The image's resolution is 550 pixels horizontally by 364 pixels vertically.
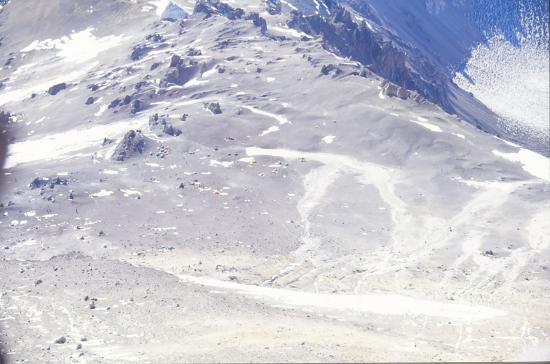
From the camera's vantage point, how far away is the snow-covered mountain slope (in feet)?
157

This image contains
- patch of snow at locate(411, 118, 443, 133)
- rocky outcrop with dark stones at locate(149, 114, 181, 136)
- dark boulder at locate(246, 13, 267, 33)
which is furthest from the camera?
dark boulder at locate(246, 13, 267, 33)

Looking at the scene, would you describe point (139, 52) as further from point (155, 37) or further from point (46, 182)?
point (46, 182)

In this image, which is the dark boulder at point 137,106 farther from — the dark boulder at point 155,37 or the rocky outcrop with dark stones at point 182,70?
the dark boulder at point 155,37

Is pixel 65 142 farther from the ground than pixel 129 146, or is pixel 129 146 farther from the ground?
pixel 129 146

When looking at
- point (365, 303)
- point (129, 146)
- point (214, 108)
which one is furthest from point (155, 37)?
point (365, 303)

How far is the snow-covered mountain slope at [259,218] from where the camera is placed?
47.9m

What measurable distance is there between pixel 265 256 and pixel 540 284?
2479 cm

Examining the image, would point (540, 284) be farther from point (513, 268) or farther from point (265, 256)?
point (265, 256)

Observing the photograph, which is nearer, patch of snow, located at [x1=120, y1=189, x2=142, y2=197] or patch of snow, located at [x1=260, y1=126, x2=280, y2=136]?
patch of snow, located at [x1=120, y1=189, x2=142, y2=197]

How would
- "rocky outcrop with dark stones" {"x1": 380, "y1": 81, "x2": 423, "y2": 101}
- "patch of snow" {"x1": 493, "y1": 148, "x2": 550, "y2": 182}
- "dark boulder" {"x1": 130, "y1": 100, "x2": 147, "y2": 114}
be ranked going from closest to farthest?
1. "patch of snow" {"x1": 493, "y1": 148, "x2": 550, "y2": 182}
2. "rocky outcrop with dark stones" {"x1": 380, "y1": 81, "x2": 423, "y2": 101}
3. "dark boulder" {"x1": 130, "y1": 100, "x2": 147, "y2": 114}

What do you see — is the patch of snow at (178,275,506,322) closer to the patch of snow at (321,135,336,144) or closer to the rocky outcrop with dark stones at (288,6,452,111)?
the patch of snow at (321,135,336,144)

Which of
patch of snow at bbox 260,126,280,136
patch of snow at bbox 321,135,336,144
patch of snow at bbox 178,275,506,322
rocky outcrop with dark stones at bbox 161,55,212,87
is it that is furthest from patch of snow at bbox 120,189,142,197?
rocky outcrop with dark stones at bbox 161,55,212,87

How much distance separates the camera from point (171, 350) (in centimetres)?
4247

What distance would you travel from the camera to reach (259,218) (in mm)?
86562
